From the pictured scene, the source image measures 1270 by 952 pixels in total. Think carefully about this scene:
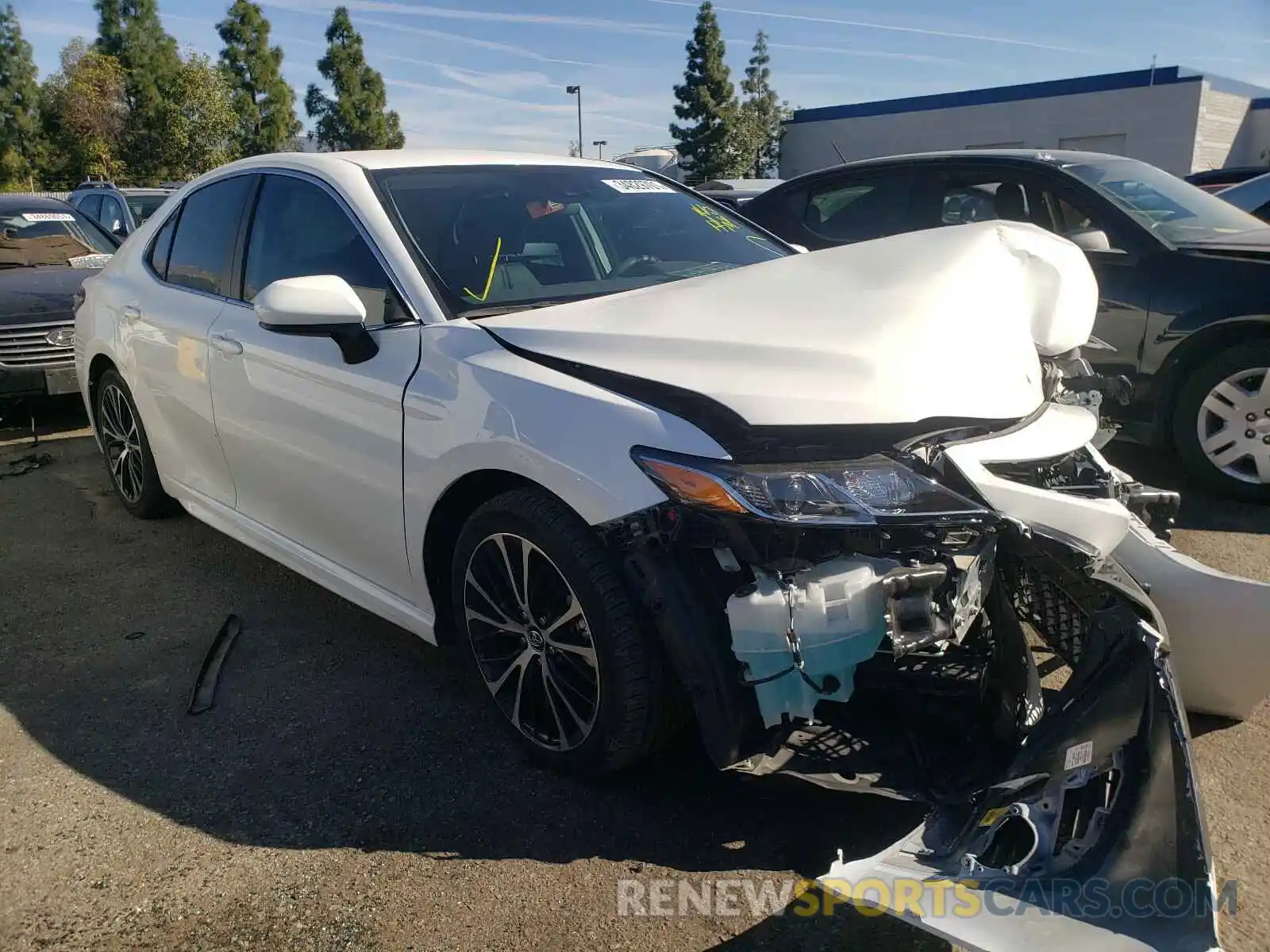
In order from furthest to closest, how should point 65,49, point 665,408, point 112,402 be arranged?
1. point 65,49
2. point 112,402
3. point 665,408

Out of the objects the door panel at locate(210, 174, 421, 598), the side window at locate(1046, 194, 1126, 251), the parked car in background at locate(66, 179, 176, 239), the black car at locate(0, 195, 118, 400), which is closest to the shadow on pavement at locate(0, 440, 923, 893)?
the door panel at locate(210, 174, 421, 598)

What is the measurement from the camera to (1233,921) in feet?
7.19

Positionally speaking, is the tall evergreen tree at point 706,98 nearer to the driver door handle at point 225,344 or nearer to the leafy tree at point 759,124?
the leafy tree at point 759,124

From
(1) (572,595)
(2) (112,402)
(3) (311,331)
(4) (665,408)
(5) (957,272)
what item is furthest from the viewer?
(2) (112,402)

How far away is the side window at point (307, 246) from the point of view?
314cm

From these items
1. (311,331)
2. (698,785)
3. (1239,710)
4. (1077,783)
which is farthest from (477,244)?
(1239,710)

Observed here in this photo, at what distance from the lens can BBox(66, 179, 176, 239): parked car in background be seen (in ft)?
40.5

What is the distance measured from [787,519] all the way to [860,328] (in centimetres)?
58

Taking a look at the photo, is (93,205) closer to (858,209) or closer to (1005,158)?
(858,209)

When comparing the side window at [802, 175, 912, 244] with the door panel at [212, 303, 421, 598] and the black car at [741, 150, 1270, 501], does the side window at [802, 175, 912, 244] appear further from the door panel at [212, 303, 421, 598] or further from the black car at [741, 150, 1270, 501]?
the door panel at [212, 303, 421, 598]

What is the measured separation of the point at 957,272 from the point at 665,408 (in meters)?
0.94

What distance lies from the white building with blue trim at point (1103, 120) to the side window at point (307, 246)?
27.8 m

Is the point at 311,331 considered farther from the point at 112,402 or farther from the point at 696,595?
the point at 112,402

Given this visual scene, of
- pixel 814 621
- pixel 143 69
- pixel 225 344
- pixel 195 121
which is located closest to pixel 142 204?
pixel 225 344
